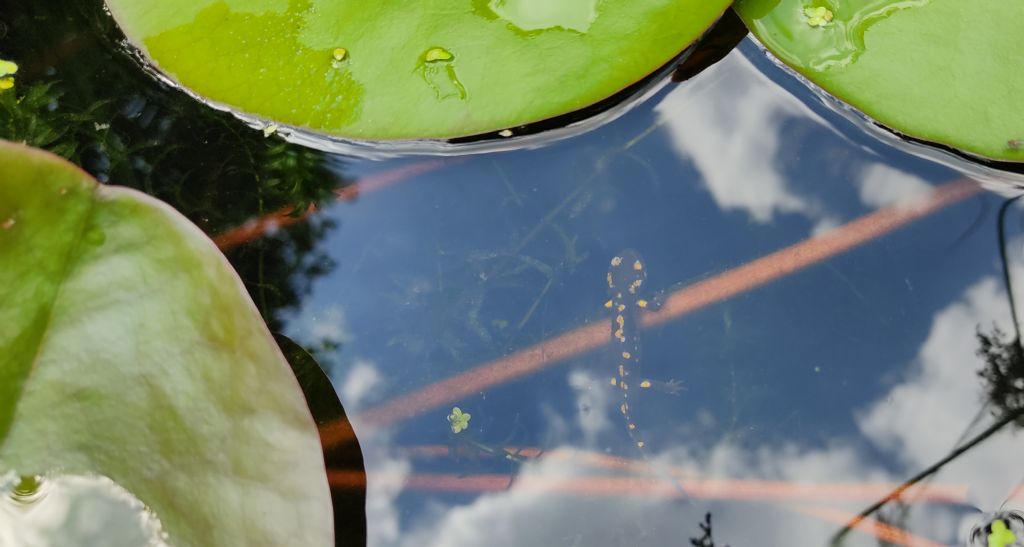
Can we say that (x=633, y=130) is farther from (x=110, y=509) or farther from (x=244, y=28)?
(x=110, y=509)

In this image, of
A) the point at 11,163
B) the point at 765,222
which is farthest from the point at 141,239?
the point at 765,222

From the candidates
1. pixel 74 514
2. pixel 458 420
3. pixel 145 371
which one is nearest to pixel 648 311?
pixel 458 420

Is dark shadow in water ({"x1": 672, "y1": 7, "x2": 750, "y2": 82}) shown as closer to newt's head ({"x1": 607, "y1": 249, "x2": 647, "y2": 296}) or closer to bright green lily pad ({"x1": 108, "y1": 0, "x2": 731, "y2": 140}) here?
bright green lily pad ({"x1": 108, "y1": 0, "x2": 731, "y2": 140})

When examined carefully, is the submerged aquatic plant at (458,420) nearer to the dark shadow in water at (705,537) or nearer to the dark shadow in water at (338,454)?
the dark shadow in water at (338,454)

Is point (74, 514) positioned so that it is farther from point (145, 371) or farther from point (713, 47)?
point (713, 47)

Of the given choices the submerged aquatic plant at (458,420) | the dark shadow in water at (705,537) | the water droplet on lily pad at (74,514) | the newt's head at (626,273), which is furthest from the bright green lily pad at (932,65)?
the water droplet on lily pad at (74,514)

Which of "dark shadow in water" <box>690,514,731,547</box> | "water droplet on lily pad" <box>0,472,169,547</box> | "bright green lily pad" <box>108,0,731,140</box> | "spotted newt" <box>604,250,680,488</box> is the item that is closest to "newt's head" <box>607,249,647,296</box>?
"spotted newt" <box>604,250,680,488</box>
